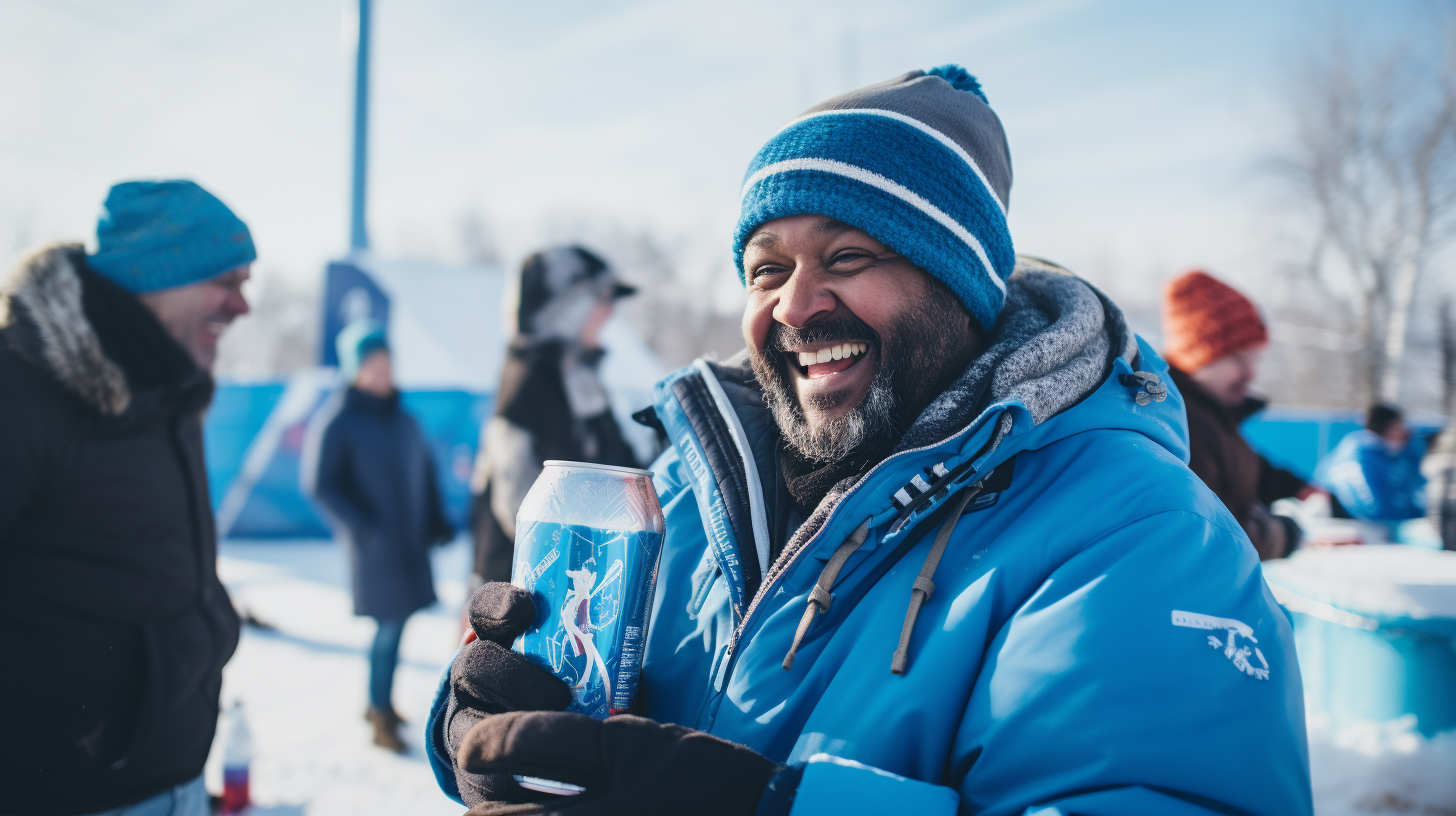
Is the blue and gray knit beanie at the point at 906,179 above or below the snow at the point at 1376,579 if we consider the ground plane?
above

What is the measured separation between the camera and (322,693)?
4.85 metres

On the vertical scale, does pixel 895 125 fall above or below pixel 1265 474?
above

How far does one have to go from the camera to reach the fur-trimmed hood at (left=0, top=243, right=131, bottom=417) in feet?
5.68

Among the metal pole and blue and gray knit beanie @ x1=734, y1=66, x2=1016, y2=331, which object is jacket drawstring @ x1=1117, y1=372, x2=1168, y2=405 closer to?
blue and gray knit beanie @ x1=734, y1=66, x2=1016, y2=331

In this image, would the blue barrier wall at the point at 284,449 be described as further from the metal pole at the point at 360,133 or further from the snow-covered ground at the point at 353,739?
Answer: the snow-covered ground at the point at 353,739

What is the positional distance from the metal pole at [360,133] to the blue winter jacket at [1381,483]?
34.5 feet

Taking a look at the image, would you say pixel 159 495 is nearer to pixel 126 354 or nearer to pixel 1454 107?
pixel 126 354

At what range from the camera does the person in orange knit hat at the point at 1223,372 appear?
9.04 feet

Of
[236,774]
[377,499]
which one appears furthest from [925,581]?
[377,499]

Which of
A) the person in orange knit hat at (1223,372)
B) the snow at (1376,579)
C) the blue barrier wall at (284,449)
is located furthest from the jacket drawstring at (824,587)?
the blue barrier wall at (284,449)

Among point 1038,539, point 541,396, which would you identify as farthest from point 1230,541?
point 541,396

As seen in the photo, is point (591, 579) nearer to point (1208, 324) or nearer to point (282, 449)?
point (1208, 324)

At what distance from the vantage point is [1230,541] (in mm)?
1011

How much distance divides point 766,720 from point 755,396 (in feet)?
1.98
